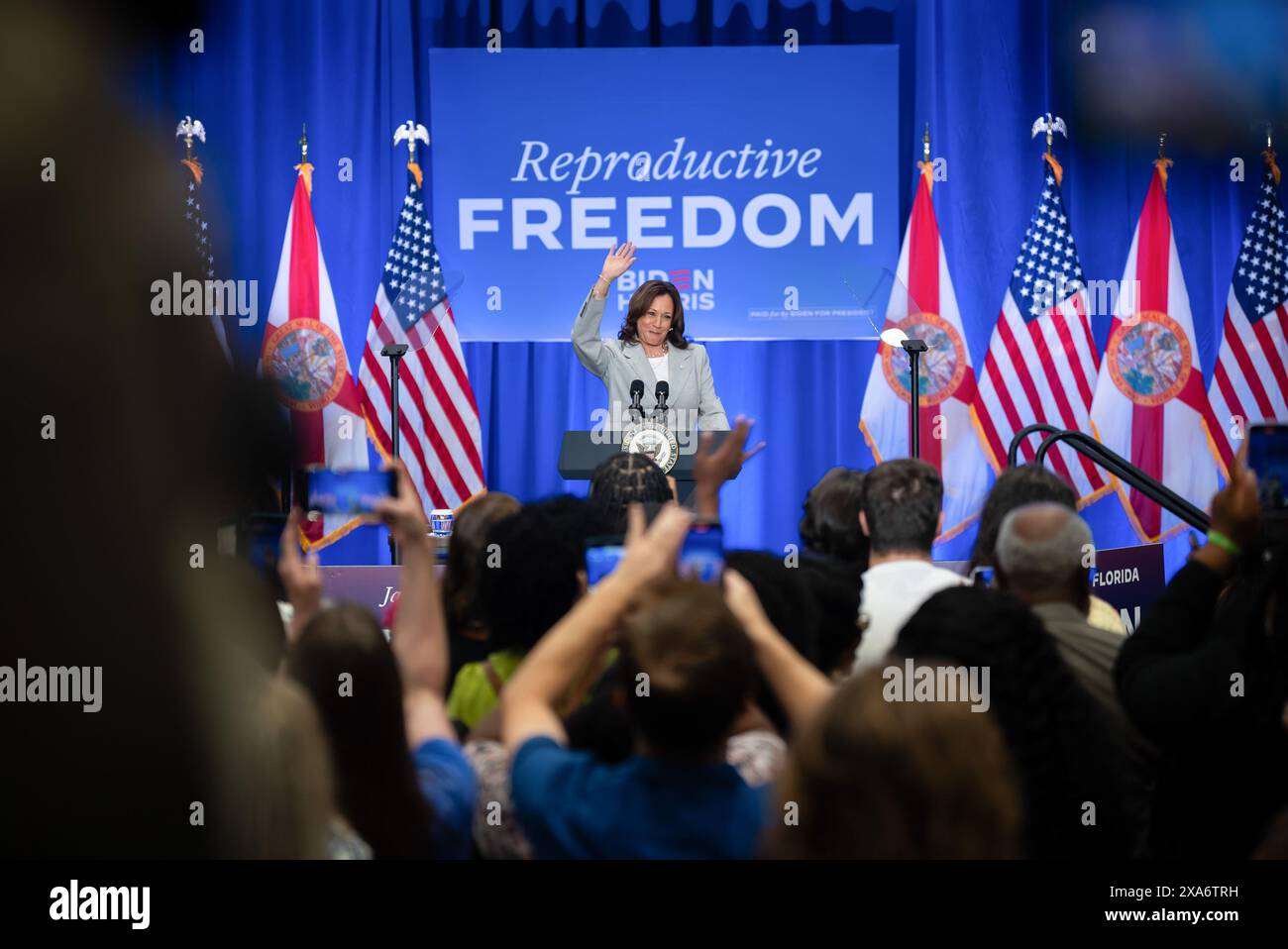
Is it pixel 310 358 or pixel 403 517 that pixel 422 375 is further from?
pixel 403 517

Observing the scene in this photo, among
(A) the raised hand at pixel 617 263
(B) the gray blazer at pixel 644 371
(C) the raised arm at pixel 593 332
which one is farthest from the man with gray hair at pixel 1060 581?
(A) the raised hand at pixel 617 263

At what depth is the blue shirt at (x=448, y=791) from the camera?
5.46 feet

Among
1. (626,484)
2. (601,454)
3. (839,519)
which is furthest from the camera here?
(601,454)

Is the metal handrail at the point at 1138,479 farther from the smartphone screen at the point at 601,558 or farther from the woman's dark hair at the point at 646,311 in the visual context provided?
the smartphone screen at the point at 601,558

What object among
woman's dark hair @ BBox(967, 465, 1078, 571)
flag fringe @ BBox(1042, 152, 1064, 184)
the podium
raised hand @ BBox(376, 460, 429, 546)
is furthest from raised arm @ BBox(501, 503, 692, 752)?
flag fringe @ BBox(1042, 152, 1064, 184)

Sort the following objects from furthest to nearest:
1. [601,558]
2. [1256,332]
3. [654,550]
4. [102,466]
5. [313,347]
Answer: [313,347] → [1256,332] → [601,558] → [654,550] → [102,466]

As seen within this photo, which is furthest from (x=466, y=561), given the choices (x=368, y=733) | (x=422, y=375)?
(x=422, y=375)

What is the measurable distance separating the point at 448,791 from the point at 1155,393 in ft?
20.3

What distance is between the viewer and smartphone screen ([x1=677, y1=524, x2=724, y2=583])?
75.6 inches

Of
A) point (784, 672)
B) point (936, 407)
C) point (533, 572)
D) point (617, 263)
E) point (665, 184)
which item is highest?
point (665, 184)

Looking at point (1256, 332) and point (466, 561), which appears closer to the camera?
point (466, 561)

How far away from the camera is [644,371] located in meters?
6.07

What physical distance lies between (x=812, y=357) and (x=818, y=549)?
4.65 meters

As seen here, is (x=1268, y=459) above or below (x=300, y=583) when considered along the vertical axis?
above
